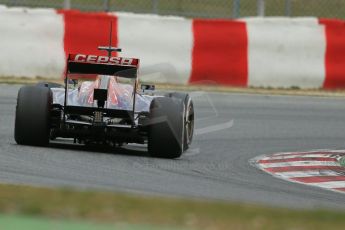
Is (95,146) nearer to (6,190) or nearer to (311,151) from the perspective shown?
(311,151)

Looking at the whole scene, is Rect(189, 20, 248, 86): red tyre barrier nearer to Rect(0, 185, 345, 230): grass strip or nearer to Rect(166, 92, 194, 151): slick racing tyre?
Rect(166, 92, 194, 151): slick racing tyre

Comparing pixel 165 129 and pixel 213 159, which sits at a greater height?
pixel 165 129

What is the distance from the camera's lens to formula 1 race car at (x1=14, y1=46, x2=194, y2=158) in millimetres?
11875

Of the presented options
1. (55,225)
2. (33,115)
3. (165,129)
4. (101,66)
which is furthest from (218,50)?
(55,225)

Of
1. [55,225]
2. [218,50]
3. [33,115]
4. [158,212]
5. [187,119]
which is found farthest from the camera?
[218,50]

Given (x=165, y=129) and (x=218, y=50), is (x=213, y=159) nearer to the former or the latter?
(x=165, y=129)

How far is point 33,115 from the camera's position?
1185 centimetres

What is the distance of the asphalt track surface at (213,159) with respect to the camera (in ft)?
32.0

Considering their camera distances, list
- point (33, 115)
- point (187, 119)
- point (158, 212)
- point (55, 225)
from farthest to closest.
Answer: point (187, 119), point (33, 115), point (158, 212), point (55, 225)

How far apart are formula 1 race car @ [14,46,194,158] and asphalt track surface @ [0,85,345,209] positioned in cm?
16

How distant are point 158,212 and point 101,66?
565 centimetres

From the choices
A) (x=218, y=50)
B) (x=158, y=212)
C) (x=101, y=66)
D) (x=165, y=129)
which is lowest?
(x=165, y=129)

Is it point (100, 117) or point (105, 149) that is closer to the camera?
point (100, 117)

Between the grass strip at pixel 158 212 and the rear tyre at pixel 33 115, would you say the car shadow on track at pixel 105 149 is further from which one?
the grass strip at pixel 158 212
